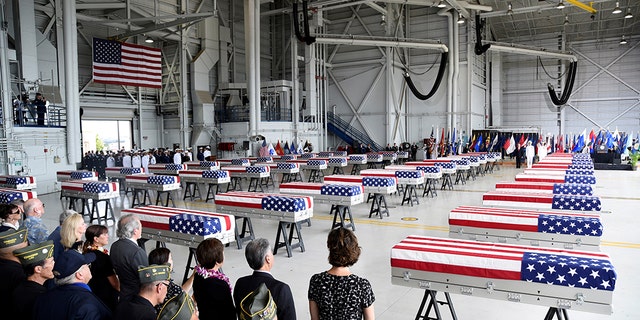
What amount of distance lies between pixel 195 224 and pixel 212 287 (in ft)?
10.9

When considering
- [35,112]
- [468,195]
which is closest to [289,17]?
[35,112]

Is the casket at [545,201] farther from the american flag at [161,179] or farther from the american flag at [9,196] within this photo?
the american flag at [9,196]

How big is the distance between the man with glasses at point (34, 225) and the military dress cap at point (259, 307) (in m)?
4.09

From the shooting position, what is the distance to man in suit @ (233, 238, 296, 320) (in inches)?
125

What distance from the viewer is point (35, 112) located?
57.9 feet

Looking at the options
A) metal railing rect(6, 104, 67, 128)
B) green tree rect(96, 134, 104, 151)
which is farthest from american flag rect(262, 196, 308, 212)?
green tree rect(96, 134, 104, 151)

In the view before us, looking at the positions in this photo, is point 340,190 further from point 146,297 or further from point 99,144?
point 99,144

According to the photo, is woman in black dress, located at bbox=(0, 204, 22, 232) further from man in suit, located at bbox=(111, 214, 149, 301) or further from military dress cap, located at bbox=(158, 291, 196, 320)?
military dress cap, located at bbox=(158, 291, 196, 320)

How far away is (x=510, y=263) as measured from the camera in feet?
14.0

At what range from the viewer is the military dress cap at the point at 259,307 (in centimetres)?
236

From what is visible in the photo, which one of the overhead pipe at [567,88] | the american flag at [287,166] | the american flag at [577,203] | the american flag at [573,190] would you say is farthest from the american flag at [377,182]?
the overhead pipe at [567,88]

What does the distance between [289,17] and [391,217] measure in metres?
26.9

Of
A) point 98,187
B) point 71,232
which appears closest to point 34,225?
point 71,232

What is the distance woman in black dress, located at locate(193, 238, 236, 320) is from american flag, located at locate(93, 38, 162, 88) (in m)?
22.5
